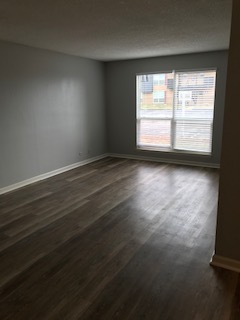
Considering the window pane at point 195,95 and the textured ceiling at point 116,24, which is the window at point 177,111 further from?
the textured ceiling at point 116,24

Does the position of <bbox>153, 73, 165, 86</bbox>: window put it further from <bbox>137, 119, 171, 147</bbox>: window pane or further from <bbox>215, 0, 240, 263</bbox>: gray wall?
<bbox>215, 0, 240, 263</bbox>: gray wall

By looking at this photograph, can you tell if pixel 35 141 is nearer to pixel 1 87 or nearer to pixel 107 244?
pixel 1 87

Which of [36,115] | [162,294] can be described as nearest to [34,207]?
[36,115]

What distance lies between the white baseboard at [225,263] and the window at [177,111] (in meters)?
3.75

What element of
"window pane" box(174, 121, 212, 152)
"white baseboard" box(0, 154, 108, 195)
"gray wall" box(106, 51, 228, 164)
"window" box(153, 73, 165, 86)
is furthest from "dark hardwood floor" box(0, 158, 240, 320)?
"window" box(153, 73, 165, 86)

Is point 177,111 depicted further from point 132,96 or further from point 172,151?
point 132,96

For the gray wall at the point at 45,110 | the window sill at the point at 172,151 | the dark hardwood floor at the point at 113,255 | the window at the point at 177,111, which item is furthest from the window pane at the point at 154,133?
the dark hardwood floor at the point at 113,255

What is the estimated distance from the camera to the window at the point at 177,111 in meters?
5.63

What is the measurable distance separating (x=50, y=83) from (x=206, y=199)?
3628 mm

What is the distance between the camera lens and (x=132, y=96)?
643 cm

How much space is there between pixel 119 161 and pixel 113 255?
4.05 meters

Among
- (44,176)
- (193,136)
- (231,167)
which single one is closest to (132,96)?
(193,136)

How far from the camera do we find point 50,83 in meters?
5.09

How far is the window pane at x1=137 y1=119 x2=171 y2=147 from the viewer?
6269 millimetres
